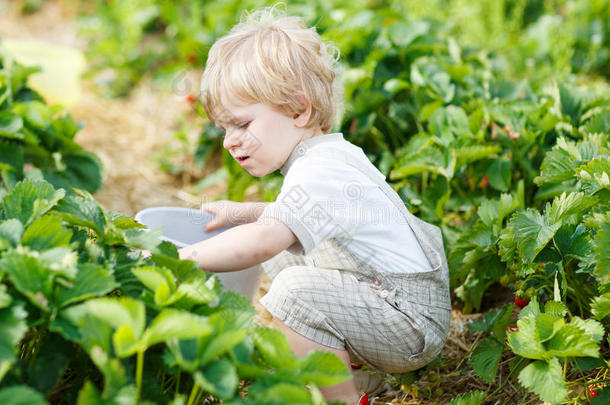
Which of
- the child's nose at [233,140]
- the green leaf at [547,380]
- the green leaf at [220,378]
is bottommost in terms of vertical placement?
the green leaf at [547,380]

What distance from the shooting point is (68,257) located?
959mm

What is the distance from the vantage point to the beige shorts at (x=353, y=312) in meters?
1.35

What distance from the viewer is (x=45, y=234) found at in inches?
40.1

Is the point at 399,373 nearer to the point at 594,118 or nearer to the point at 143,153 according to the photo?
the point at 594,118

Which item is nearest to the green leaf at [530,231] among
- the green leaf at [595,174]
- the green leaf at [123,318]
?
the green leaf at [595,174]

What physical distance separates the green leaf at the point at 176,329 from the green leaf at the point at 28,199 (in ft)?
1.16

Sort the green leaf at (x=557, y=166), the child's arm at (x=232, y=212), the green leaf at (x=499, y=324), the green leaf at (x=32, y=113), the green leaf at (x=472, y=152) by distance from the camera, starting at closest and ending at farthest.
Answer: the green leaf at (x=499, y=324)
the green leaf at (x=557, y=166)
the child's arm at (x=232, y=212)
the green leaf at (x=472, y=152)
the green leaf at (x=32, y=113)

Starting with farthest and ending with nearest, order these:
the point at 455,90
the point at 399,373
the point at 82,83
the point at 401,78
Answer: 1. the point at 82,83
2. the point at 401,78
3. the point at 455,90
4. the point at 399,373

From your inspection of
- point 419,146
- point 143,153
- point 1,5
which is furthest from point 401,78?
point 1,5

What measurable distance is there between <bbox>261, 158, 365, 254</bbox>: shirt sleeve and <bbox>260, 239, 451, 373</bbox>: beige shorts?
0.08 m

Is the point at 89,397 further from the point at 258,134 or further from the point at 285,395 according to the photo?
the point at 258,134

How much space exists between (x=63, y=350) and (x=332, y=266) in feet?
2.13

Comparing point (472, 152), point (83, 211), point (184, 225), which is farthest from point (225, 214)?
point (472, 152)

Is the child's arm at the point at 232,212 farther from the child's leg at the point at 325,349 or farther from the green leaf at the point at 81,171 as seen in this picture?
the green leaf at the point at 81,171
